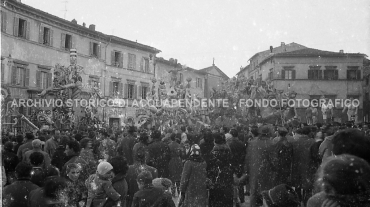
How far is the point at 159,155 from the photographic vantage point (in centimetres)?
793

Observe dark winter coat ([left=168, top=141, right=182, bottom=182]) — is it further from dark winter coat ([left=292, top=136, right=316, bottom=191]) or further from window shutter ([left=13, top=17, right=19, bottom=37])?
window shutter ([left=13, top=17, right=19, bottom=37])

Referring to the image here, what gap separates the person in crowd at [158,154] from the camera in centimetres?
788

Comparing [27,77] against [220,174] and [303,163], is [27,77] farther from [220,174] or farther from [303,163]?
[303,163]

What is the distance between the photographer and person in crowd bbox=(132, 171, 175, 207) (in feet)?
14.3

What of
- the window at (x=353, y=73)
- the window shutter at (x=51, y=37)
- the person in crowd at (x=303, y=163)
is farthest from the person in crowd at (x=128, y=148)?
the window at (x=353, y=73)

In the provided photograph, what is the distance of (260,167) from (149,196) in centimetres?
329

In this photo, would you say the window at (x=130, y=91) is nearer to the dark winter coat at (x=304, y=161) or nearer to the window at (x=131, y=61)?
the window at (x=131, y=61)

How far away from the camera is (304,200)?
8.05 metres

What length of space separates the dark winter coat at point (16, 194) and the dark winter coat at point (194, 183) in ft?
7.94

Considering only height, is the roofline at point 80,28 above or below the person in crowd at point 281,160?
above

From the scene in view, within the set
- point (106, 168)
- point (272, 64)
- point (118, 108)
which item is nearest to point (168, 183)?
point (106, 168)

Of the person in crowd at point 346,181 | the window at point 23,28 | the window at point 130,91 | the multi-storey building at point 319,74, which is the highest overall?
the window at point 23,28

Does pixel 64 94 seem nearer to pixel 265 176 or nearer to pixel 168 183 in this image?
pixel 265 176

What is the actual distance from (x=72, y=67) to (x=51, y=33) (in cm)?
1165
